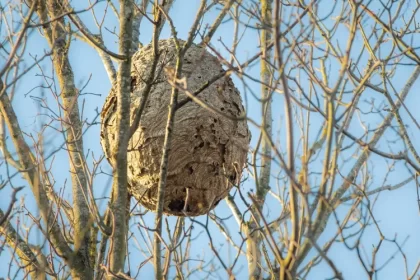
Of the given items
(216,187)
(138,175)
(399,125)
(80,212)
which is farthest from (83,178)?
(399,125)

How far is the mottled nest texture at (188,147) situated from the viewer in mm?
4277

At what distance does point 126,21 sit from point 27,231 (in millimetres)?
2184

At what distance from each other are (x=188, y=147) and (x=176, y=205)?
0.38 meters

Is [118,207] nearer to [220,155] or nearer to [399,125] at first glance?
[220,155]

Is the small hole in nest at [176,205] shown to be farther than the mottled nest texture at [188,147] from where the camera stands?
Yes

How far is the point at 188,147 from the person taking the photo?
14.1ft

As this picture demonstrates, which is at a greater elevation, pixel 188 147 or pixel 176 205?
pixel 188 147

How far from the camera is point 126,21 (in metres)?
3.95

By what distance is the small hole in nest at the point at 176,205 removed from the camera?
4383 mm

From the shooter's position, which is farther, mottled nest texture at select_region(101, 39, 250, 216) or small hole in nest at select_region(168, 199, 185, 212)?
A: small hole in nest at select_region(168, 199, 185, 212)

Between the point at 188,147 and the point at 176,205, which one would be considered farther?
the point at 176,205

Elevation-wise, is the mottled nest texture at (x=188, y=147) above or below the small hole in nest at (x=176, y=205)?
above

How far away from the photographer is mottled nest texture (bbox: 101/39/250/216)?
4277 mm

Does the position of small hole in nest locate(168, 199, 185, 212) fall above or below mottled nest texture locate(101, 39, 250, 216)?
below
